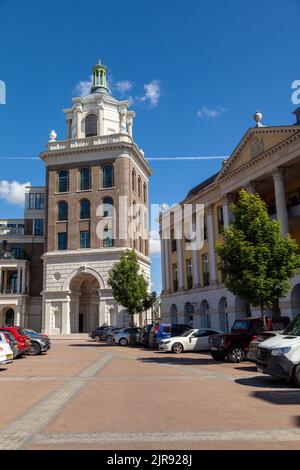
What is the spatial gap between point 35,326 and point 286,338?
187 ft

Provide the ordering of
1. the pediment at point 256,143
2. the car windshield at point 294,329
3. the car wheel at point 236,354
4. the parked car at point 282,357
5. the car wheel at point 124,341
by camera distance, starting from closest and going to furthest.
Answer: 1. the parked car at point 282,357
2. the car windshield at point 294,329
3. the car wheel at point 236,354
4. the pediment at point 256,143
5. the car wheel at point 124,341

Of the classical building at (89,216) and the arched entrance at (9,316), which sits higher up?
the classical building at (89,216)

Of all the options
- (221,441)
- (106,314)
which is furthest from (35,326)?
(221,441)

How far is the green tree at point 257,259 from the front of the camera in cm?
1984

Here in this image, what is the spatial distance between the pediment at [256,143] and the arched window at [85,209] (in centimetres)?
2594

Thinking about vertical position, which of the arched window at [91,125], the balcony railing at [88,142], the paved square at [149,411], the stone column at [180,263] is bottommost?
the paved square at [149,411]

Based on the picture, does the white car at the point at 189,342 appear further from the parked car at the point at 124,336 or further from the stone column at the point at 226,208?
the stone column at the point at 226,208

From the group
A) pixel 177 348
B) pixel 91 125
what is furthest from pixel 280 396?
pixel 91 125

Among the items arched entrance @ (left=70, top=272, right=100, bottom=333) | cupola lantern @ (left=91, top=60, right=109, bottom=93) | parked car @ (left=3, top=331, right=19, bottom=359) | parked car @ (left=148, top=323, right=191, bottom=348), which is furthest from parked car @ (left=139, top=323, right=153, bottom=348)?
cupola lantern @ (left=91, top=60, right=109, bottom=93)

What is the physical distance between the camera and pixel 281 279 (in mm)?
20281

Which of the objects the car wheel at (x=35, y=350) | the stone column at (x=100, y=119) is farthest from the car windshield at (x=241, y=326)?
the stone column at (x=100, y=119)

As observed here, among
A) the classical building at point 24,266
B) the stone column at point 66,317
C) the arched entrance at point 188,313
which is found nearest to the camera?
the arched entrance at point 188,313

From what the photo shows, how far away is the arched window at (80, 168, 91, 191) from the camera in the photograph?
57.3 m
